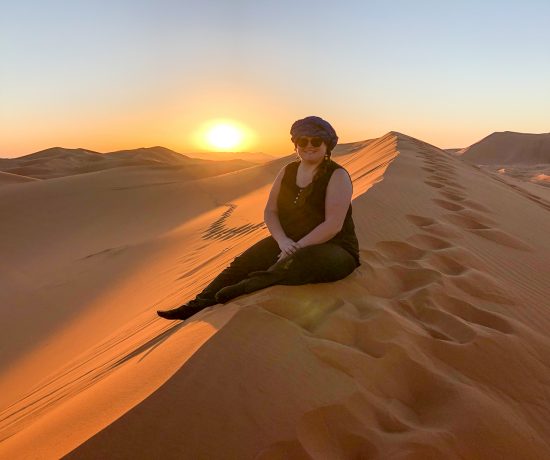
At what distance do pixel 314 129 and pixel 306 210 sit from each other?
536 millimetres

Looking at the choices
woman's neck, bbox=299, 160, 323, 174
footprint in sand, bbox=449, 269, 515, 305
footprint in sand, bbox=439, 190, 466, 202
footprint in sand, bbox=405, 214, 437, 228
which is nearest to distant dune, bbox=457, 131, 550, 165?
footprint in sand, bbox=439, 190, 466, 202

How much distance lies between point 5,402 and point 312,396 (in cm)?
330

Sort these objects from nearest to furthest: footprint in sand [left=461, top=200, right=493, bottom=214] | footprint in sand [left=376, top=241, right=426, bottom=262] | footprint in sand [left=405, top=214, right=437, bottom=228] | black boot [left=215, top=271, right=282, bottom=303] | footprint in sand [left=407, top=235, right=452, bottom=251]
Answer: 1. black boot [left=215, top=271, right=282, bottom=303]
2. footprint in sand [left=376, top=241, right=426, bottom=262]
3. footprint in sand [left=407, top=235, right=452, bottom=251]
4. footprint in sand [left=405, top=214, right=437, bottom=228]
5. footprint in sand [left=461, top=200, right=493, bottom=214]

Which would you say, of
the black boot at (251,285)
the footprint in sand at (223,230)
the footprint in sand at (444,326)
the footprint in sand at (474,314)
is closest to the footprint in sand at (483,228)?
the footprint in sand at (474,314)

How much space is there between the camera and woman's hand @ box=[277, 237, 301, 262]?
2987mm

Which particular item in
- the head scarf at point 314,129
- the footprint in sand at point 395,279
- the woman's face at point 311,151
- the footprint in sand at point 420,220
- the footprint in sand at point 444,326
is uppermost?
the head scarf at point 314,129

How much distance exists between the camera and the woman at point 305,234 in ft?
9.15

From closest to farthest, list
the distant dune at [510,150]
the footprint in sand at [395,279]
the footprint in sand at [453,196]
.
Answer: the footprint in sand at [395,279]
the footprint in sand at [453,196]
the distant dune at [510,150]

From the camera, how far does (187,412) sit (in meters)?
1.74

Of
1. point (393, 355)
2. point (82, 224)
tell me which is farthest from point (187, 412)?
point (82, 224)

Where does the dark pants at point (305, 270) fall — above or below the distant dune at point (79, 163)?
above

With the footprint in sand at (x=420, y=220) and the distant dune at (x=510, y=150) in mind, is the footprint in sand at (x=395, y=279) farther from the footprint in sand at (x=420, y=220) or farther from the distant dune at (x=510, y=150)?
the distant dune at (x=510, y=150)

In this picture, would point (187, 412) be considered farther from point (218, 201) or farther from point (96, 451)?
point (218, 201)

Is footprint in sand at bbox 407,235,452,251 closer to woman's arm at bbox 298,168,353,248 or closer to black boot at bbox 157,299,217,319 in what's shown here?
woman's arm at bbox 298,168,353,248
